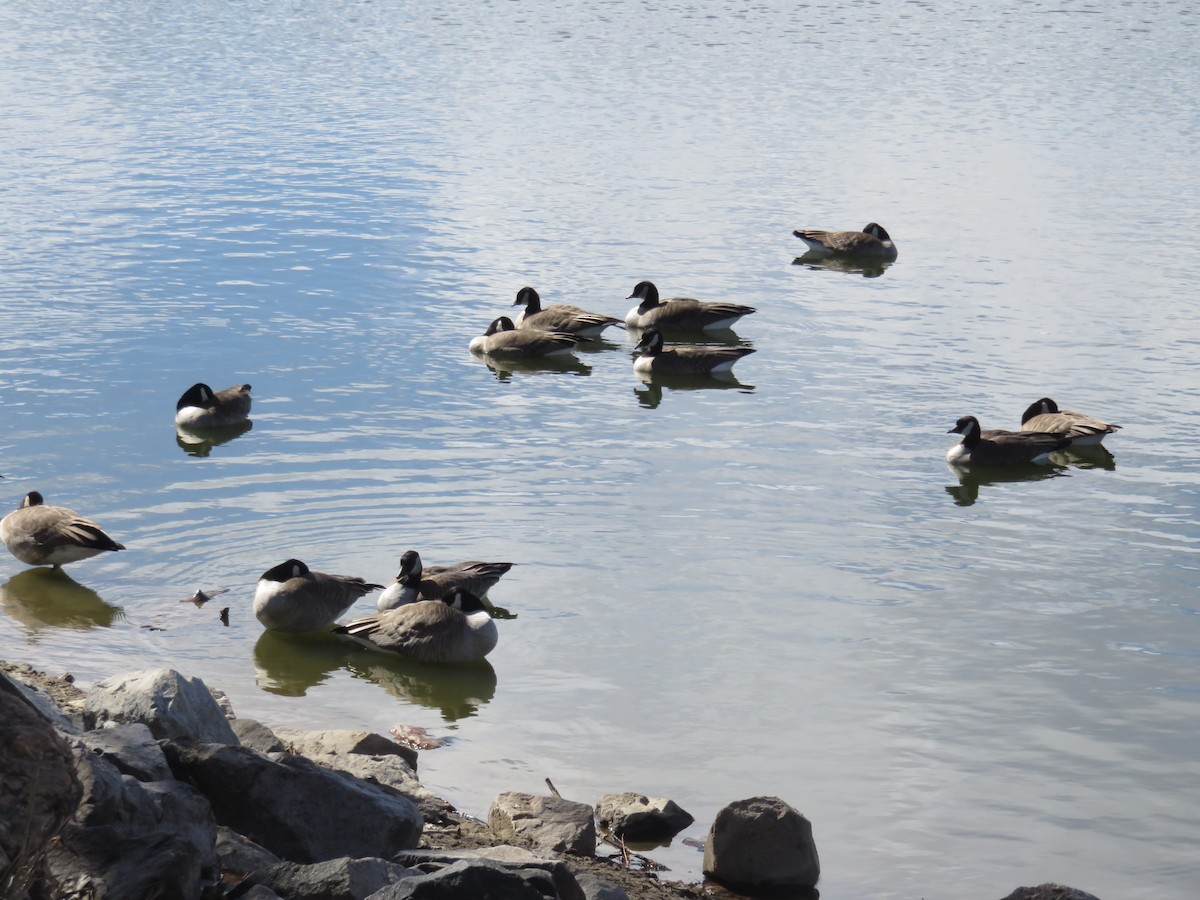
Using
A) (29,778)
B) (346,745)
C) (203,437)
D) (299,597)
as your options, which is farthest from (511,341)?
(29,778)

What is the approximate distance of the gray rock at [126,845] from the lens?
561cm

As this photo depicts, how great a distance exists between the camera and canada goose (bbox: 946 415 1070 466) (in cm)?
1530

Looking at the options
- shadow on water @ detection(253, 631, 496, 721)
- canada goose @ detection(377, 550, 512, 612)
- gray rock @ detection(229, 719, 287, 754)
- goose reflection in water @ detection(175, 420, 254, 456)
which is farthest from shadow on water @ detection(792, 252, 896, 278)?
gray rock @ detection(229, 719, 287, 754)

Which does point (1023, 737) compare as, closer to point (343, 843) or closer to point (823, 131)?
point (343, 843)

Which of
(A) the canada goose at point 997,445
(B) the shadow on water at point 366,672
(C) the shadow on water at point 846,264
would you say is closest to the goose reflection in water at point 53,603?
(B) the shadow on water at point 366,672

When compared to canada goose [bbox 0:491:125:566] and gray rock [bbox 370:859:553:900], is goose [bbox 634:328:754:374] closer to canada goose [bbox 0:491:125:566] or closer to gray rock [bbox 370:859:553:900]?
canada goose [bbox 0:491:125:566]

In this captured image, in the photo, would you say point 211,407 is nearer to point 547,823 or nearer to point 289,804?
point 547,823

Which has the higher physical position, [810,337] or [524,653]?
[810,337]

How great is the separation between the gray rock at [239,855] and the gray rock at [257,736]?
206 cm

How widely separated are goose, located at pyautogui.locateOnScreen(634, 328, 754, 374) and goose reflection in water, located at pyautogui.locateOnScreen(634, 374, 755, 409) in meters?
0.09

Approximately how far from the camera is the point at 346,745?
9.20 meters

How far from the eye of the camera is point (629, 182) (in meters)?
28.2

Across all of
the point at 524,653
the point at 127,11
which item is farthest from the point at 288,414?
the point at 127,11

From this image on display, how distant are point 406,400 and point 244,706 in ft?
22.7
